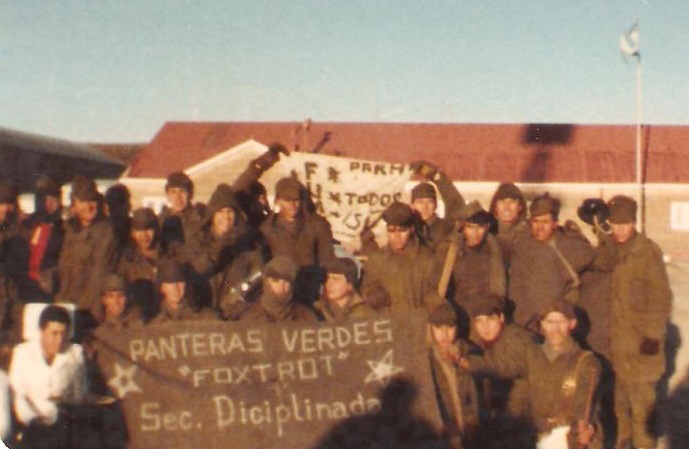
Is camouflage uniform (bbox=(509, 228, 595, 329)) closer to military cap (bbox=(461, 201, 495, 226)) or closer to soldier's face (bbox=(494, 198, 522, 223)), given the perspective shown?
soldier's face (bbox=(494, 198, 522, 223))

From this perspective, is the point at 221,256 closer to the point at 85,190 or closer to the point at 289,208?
the point at 289,208

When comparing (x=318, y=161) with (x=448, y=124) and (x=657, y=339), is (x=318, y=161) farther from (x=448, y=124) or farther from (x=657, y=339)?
(x=448, y=124)

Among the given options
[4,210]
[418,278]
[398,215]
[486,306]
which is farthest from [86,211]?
[486,306]

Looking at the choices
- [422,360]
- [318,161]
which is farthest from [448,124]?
[422,360]

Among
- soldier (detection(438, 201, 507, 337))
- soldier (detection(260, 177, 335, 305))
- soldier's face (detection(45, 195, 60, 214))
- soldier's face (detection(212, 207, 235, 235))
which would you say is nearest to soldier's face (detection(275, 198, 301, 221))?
soldier (detection(260, 177, 335, 305))

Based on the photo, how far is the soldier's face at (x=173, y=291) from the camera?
20.6ft

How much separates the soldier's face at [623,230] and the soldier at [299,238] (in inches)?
75.5

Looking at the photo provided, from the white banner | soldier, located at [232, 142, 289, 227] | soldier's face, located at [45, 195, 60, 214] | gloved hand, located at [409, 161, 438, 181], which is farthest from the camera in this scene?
Answer: the white banner

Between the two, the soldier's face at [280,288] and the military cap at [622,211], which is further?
the military cap at [622,211]

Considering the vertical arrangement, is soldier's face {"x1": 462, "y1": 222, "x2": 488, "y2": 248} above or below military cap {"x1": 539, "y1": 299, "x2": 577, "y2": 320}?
above

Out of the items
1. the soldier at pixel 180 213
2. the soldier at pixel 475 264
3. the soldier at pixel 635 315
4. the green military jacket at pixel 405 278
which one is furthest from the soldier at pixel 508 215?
the soldier at pixel 180 213

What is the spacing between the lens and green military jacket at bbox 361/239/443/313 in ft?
22.3

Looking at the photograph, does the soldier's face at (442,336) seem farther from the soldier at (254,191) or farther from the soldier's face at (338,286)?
the soldier at (254,191)

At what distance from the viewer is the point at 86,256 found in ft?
22.9
